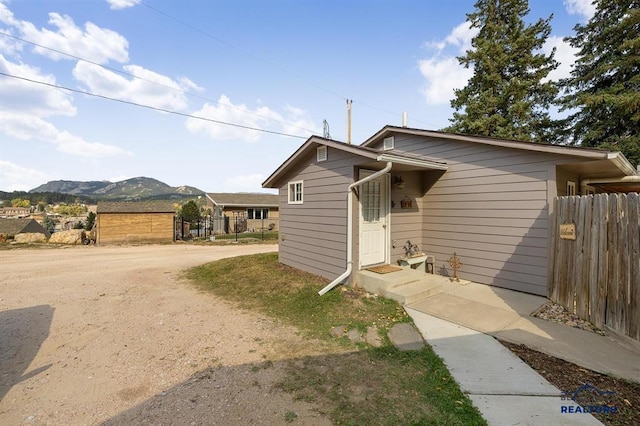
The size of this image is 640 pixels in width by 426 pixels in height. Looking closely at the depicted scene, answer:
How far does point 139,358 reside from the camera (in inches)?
150

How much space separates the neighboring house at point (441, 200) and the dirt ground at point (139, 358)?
9.26 ft

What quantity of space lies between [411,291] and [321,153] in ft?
13.2

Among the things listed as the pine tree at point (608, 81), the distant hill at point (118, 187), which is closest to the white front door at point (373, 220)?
the pine tree at point (608, 81)

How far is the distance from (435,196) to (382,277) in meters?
2.99

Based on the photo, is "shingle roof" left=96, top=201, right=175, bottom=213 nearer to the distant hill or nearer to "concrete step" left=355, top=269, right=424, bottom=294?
"concrete step" left=355, top=269, right=424, bottom=294

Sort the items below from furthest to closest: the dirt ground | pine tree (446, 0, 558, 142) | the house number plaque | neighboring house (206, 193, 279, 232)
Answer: neighboring house (206, 193, 279, 232) < pine tree (446, 0, 558, 142) < the house number plaque < the dirt ground

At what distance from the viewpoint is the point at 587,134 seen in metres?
12.4

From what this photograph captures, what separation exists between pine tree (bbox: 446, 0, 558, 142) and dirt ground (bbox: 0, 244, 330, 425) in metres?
17.0

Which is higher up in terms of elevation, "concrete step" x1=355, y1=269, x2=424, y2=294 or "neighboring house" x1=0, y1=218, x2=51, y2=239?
"neighboring house" x1=0, y1=218, x2=51, y2=239

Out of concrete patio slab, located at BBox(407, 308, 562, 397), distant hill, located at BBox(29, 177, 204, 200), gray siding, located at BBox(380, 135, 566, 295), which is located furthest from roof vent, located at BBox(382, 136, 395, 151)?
distant hill, located at BBox(29, 177, 204, 200)

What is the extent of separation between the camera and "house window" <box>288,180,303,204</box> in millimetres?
8391

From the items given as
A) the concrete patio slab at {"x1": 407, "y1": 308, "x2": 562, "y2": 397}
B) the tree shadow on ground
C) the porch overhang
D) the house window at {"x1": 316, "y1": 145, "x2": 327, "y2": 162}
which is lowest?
the tree shadow on ground

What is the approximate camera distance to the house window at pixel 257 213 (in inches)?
1045

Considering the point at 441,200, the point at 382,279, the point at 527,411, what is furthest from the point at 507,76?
the point at 527,411
